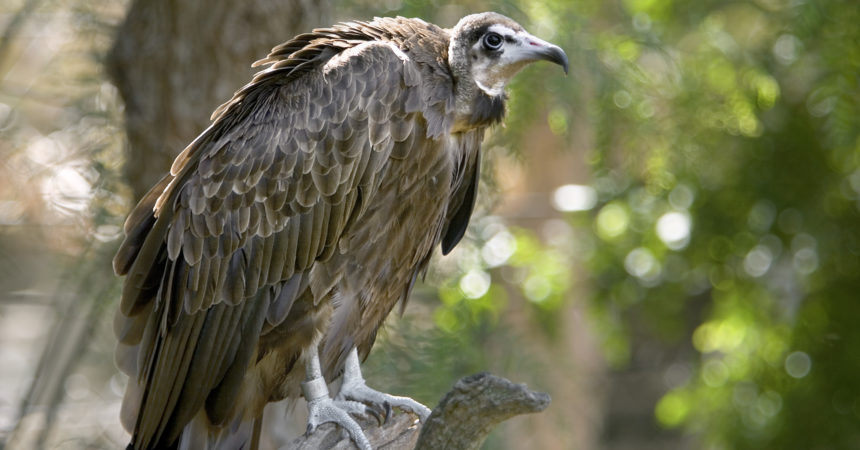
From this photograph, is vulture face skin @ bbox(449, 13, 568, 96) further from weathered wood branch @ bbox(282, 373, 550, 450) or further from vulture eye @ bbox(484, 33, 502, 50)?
weathered wood branch @ bbox(282, 373, 550, 450)

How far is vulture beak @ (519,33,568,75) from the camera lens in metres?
3.17

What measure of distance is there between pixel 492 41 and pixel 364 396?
118 centimetres

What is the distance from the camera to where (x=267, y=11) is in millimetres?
4566

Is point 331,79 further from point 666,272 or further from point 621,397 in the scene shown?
point 621,397

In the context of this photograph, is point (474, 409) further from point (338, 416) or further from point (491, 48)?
point (491, 48)

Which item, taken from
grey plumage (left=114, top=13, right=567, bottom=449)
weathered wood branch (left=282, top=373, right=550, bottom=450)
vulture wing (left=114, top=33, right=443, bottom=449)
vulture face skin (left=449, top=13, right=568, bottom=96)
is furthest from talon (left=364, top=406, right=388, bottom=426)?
vulture face skin (left=449, top=13, right=568, bottom=96)

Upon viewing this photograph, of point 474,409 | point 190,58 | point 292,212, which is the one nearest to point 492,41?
point 292,212

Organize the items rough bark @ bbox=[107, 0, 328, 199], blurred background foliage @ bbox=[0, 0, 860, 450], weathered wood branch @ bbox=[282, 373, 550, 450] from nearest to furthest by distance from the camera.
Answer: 1. weathered wood branch @ bbox=[282, 373, 550, 450]
2. rough bark @ bbox=[107, 0, 328, 199]
3. blurred background foliage @ bbox=[0, 0, 860, 450]

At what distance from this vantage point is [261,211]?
3.20 m

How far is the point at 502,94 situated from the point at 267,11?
64.3 inches

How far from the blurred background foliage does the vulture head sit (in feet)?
5.46

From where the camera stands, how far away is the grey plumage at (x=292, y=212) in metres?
3.13

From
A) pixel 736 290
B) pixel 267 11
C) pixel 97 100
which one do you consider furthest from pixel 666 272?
pixel 97 100

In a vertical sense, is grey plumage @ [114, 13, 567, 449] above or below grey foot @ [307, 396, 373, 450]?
above
